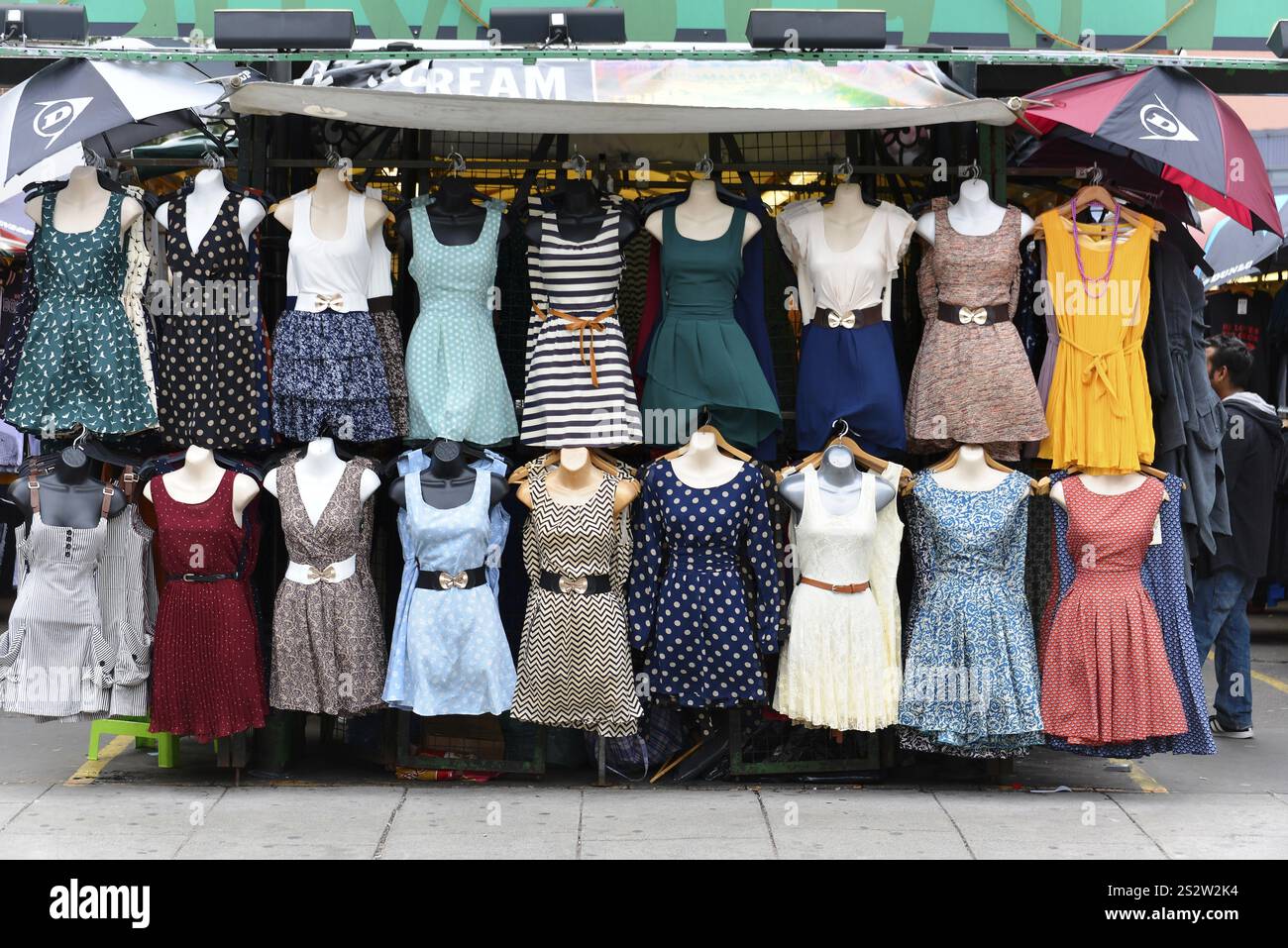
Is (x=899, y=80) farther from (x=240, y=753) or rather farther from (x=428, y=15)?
(x=240, y=753)

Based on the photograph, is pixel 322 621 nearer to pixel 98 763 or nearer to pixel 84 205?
pixel 98 763

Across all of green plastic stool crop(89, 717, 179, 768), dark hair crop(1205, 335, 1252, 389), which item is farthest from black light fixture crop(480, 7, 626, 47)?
dark hair crop(1205, 335, 1252, 389)

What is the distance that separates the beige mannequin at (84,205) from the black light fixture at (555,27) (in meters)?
1.59

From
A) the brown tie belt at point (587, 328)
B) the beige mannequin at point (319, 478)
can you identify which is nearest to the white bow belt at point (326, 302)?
the beige mannequin at point (319, 478)

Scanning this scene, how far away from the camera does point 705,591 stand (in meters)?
6.04

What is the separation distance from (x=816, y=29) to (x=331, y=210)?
6.67ft

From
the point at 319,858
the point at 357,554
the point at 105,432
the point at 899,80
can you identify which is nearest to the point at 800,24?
the point at 899,80

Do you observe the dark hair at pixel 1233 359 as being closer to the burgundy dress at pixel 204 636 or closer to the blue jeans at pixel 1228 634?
the blue jeans at pixel 1228 634

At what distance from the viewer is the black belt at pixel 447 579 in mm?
6039

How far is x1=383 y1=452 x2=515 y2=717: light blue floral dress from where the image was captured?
5.99 meters

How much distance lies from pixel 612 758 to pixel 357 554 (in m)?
1.39

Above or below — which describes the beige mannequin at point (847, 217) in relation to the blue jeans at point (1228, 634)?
above

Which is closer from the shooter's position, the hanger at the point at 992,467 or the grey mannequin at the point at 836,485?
the grey mannequin at the point at 836,485

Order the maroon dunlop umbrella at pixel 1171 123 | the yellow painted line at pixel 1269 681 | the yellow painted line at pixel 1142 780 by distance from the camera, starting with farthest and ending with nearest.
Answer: the yellow painted line at pixel 1269 681 < the yellow painted line at pixel 1142 780 < the maroon dunlop umbrella at pixel 1171 123
